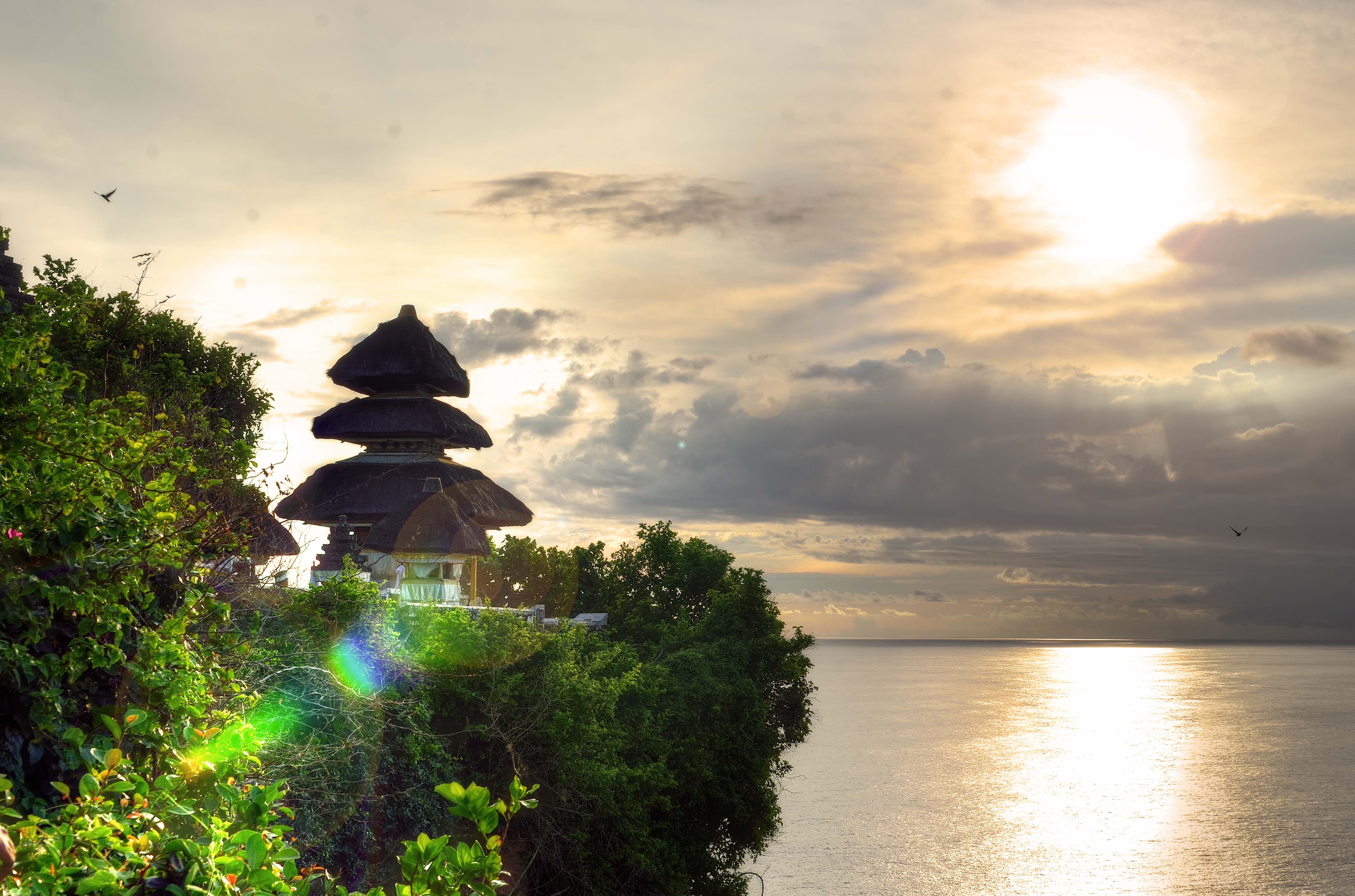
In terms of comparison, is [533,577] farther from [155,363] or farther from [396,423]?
[155,363]

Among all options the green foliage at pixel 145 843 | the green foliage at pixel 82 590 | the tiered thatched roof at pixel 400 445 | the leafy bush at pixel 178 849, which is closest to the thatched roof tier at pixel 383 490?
the tiered thatched roof at pixel 400 445

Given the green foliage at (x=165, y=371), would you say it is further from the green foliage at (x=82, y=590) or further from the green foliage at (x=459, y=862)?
the green foliage at (x=459, y=862)

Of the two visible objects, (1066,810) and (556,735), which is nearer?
(556,735)

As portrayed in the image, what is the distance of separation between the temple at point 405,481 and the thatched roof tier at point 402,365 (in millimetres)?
40

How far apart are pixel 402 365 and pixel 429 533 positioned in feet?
23.2

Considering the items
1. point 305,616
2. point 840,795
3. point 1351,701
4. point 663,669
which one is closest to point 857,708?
point 840,795

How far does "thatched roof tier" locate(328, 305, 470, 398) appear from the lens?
3297 centimetres

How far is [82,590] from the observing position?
8203 mm

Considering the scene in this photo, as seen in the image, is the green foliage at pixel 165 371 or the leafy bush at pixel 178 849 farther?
the green foliage at pixel 165 371

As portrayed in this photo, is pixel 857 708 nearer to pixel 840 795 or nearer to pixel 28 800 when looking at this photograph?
pixel 840 795

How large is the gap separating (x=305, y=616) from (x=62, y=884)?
13.5 metres

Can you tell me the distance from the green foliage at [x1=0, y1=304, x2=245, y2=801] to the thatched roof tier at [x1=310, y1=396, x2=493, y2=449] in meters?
22.3

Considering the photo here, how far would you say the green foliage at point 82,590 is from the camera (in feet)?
25.8

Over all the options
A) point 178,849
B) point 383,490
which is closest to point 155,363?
point 383,490
